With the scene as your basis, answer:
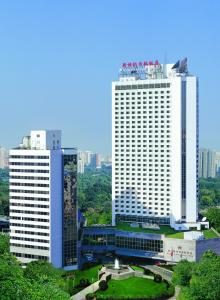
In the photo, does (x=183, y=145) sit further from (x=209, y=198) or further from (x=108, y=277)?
(x=209, y=198)

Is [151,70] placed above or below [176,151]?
above

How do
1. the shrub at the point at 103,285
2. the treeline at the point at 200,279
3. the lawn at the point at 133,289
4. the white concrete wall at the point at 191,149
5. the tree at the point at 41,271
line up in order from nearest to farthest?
the treeline at the point at 200,279, the tree at the point at 41,271, the lawn at the point at 133,289, the shrub at the point at 103,285, the white concrete wall at the point at 191,149

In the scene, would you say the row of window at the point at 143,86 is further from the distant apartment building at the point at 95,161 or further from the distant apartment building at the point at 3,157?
the distant apartment building at the point at 95,161

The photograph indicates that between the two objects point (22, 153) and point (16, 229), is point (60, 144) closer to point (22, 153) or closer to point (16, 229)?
point (22, 153)

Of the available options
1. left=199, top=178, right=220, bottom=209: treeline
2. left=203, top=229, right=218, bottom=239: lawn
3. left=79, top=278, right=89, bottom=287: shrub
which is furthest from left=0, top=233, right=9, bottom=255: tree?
left=199, top=178, right=220, bottom=209: treeline

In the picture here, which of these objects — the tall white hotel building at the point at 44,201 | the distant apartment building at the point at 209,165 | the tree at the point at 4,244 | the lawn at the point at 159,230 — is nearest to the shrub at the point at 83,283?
the tall white hotel building at the point at 44,201

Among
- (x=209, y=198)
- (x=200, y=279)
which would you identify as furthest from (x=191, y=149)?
(x=209, y=198)

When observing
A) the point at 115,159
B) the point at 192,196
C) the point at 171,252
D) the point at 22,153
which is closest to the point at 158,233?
the point at 171,252
